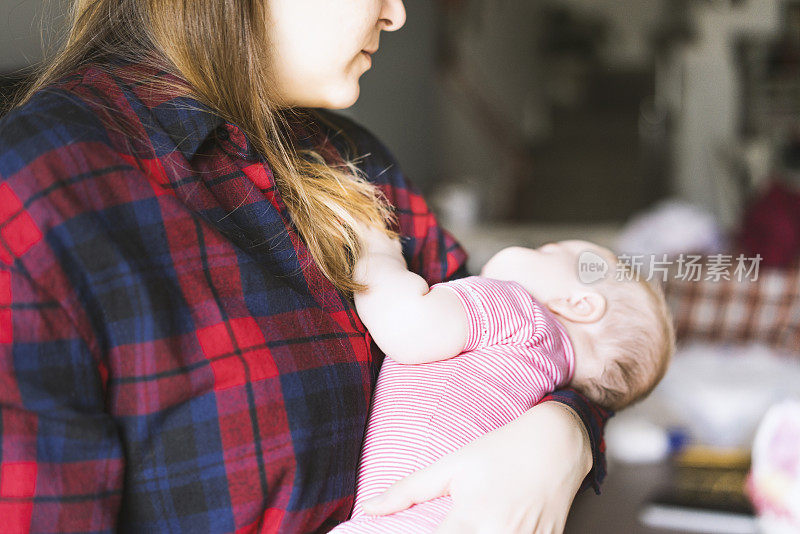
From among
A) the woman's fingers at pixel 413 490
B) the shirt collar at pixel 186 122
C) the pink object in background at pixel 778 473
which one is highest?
the shirt collar at pixel 186 122

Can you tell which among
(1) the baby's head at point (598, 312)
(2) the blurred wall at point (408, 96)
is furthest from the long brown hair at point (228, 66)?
(2) the blurred wall at point (408, 96)

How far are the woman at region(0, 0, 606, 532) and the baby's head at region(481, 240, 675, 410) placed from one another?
12 cm

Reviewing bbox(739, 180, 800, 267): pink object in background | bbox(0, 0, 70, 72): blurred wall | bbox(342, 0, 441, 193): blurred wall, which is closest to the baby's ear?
bbox(0, 0, 70, 72): blurred wall

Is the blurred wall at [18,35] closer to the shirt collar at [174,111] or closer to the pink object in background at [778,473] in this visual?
the shirt collar at [174,111]

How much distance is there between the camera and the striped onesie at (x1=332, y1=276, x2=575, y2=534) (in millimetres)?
751

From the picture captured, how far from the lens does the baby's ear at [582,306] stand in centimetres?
92

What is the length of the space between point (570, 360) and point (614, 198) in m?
4.69

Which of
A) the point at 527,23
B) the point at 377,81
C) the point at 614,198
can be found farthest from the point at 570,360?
the point at 527,23

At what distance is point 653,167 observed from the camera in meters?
5.60

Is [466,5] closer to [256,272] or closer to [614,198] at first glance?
[614,198]

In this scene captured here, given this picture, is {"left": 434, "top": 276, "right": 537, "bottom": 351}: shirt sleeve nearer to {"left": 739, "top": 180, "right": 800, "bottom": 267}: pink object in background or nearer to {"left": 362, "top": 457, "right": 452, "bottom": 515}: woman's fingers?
{"left": 362, "top": 457, "right": 452, "bottom": 515}: woman's fingers

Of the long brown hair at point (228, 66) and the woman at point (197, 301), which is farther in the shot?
the long brown hair at point (228, 66)

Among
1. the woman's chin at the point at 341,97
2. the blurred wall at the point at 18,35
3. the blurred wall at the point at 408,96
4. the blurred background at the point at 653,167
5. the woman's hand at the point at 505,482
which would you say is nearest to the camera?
the woman's hand at the point at 505,482

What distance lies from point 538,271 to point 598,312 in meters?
0.09
